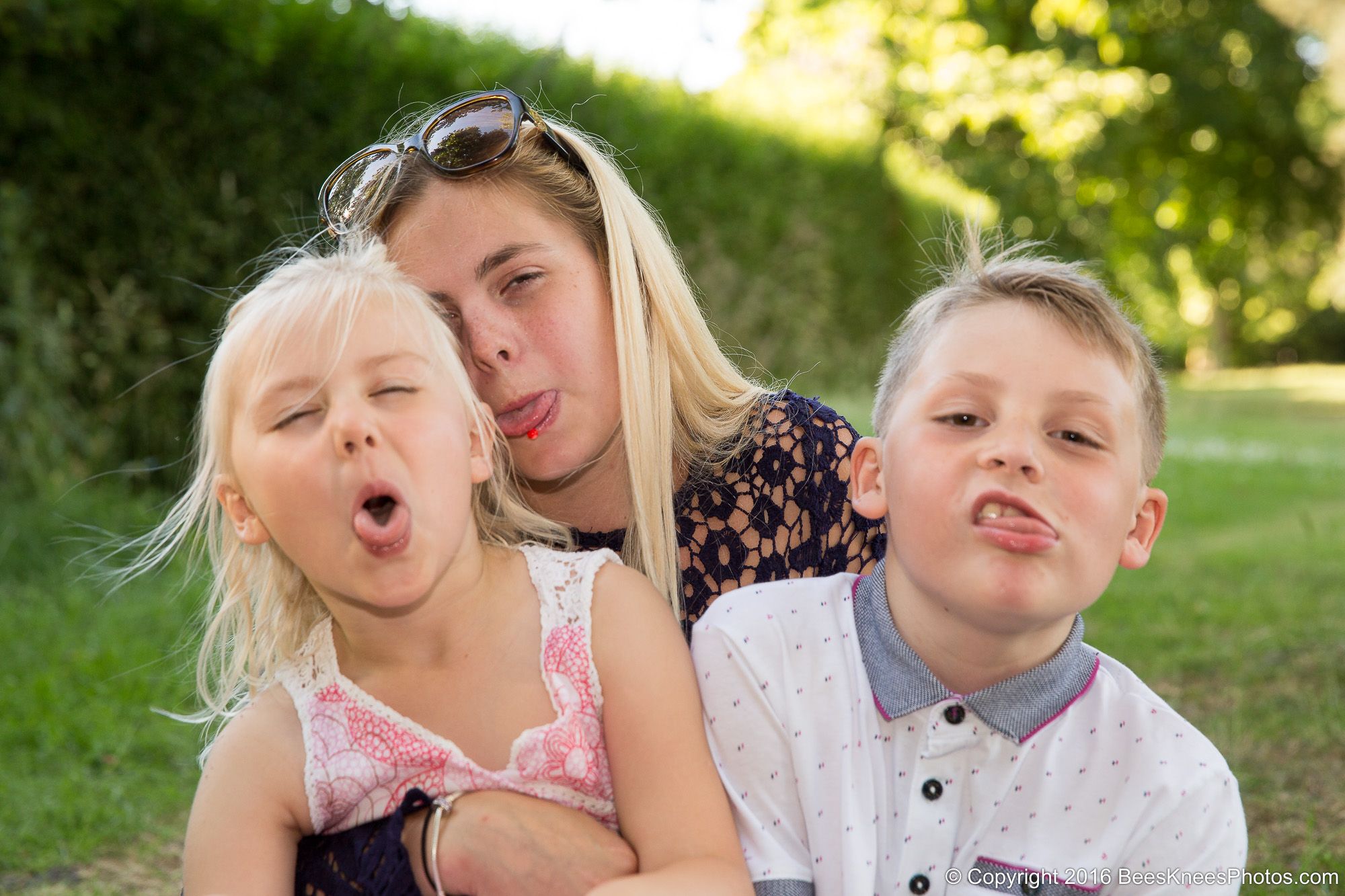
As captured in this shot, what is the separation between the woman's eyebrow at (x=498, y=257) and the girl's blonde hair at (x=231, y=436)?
18 centimetres

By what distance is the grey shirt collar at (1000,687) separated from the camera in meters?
1.66

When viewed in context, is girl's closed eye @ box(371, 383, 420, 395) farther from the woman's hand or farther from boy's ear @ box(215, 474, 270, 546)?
the woman's hand

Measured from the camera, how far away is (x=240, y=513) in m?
1.79

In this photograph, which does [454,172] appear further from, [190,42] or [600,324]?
[190,42]

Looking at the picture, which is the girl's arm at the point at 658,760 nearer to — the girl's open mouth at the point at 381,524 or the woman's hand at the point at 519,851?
the woman's hand at the point at 519,851

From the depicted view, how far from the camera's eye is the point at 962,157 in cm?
1675

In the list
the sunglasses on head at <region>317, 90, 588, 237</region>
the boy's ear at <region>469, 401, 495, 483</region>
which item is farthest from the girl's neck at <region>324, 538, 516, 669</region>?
the sunglasses on head at <region>317, 90, 588, 237</region>

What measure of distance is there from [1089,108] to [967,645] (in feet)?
54.9

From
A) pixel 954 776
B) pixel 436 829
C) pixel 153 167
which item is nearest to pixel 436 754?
pixel 436 829

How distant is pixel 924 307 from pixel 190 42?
16.7 feet

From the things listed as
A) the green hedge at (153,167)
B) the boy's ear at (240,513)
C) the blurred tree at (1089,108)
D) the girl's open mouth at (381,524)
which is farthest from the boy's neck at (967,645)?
the blurred tree at (1089,108)

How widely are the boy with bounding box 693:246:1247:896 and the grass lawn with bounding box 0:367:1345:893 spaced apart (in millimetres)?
1267

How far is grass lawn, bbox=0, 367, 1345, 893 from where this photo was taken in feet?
10.1

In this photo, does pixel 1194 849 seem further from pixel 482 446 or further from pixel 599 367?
pixel 599 367
